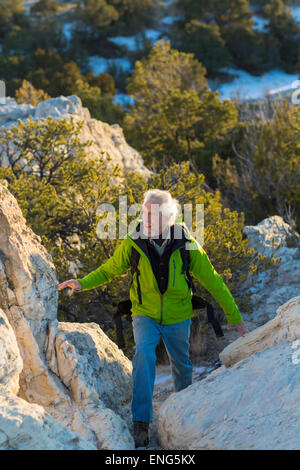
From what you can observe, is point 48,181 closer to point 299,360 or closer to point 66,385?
point 66,385

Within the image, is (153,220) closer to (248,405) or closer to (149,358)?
(149,358)

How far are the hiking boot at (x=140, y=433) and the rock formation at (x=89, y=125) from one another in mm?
6697

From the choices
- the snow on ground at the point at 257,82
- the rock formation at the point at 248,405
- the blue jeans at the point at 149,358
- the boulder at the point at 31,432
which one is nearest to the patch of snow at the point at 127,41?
the snow on ground at the point at 257,82

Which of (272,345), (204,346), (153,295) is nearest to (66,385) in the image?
(153,295)

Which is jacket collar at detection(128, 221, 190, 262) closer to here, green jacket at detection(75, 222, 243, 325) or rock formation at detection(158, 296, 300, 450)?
green jacket at detection(75, 222, 243, 325)

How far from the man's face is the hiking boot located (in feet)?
3.86

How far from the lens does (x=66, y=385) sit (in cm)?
350

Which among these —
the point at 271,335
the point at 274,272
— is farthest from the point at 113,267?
the point at 274,272

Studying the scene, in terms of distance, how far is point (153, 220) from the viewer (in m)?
3.54

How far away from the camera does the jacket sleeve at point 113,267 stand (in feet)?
12.3

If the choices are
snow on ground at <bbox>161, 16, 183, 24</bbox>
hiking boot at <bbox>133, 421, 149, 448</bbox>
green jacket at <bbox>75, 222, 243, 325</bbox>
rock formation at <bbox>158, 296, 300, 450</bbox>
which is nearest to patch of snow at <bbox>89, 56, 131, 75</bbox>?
snow on ground at <bbox>161, 16, 183, 24</bbox>

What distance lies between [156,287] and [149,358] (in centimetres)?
45

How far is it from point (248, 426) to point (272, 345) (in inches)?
30.1

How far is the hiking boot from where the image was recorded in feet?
11.3
